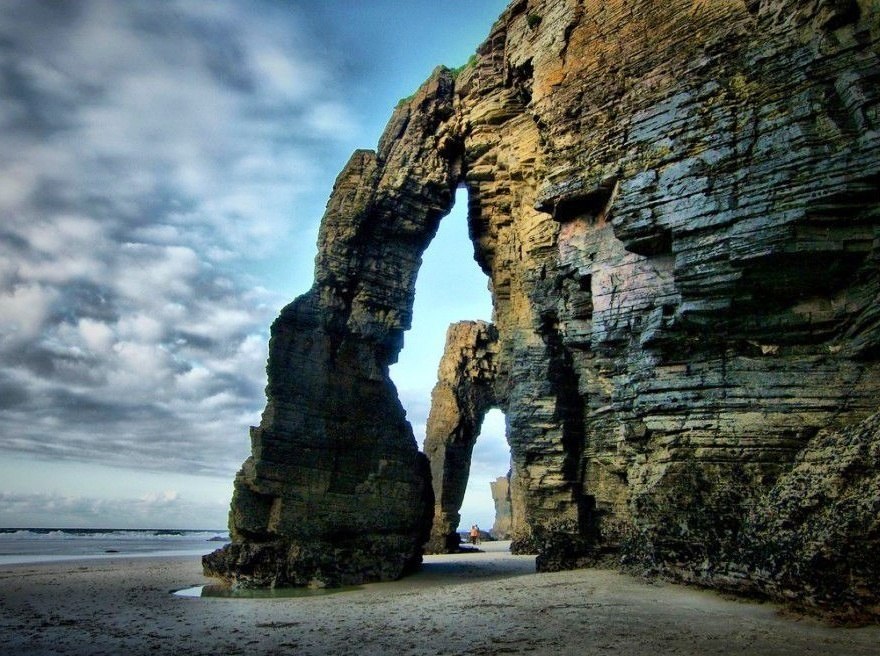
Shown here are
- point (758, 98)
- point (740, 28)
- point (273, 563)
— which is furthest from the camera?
point (273, 563)

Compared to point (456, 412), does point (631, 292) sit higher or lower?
lower

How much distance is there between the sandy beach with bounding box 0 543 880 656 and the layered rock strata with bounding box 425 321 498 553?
21.5 m

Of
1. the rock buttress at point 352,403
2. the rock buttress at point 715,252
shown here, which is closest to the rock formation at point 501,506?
the rock buttress at point 352,403

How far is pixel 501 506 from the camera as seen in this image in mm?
74688

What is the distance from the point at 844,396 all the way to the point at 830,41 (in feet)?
20.9

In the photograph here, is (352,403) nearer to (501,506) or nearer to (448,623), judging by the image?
(448,623)

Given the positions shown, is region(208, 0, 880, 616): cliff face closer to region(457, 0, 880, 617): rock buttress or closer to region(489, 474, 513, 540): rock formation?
region(457, 0, 880, 617): rock buttress

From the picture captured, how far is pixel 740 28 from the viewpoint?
40.7 feet

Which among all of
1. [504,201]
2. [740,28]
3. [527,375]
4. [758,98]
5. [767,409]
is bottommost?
[767,409]

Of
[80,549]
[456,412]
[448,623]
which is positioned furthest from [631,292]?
[80,549]

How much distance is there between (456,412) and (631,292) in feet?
Result: 85.8

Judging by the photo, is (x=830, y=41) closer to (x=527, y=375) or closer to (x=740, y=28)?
(x=740, y=28)

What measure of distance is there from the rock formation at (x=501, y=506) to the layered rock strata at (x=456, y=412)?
33.2 meters

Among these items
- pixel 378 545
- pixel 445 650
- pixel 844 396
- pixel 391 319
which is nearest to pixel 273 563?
pixel 378 545
